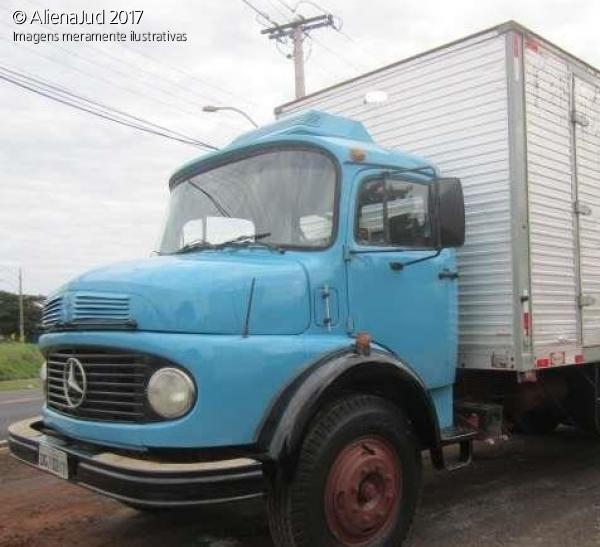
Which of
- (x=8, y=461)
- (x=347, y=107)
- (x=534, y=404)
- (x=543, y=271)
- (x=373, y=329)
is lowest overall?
(x=8, y=461)

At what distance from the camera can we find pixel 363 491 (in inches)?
171

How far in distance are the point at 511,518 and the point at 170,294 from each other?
117 inches

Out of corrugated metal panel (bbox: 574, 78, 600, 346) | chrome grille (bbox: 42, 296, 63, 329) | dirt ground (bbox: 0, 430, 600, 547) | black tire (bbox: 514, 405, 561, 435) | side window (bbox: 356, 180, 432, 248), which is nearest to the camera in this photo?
chrome grille (bbox: 42, 296, 63, 329)

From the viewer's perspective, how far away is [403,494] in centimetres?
459

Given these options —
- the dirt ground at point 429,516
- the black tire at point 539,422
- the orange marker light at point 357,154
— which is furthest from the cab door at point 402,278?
the black tire at point 539,422

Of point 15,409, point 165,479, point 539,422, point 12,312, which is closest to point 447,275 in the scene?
point 165,479

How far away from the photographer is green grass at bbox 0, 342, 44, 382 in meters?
31.3

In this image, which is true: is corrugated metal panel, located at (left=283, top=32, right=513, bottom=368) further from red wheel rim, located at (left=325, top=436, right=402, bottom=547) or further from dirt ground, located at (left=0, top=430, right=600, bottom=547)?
red wheel rim, located at (left=325, top=436, right=402, bottom=547)

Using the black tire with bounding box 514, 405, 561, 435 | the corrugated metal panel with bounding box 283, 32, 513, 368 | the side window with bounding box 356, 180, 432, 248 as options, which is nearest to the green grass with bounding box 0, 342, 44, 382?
the black tire with bounding box 514, 405, 561, 435

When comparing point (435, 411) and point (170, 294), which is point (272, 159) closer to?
point (170, 294)

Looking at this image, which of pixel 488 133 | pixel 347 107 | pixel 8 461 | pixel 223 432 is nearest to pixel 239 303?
pixel 223 432

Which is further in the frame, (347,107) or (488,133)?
(347,107)

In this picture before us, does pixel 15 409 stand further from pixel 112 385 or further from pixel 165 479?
pixel 165 479

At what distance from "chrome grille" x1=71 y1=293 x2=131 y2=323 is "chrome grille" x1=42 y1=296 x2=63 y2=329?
20 centimetres
